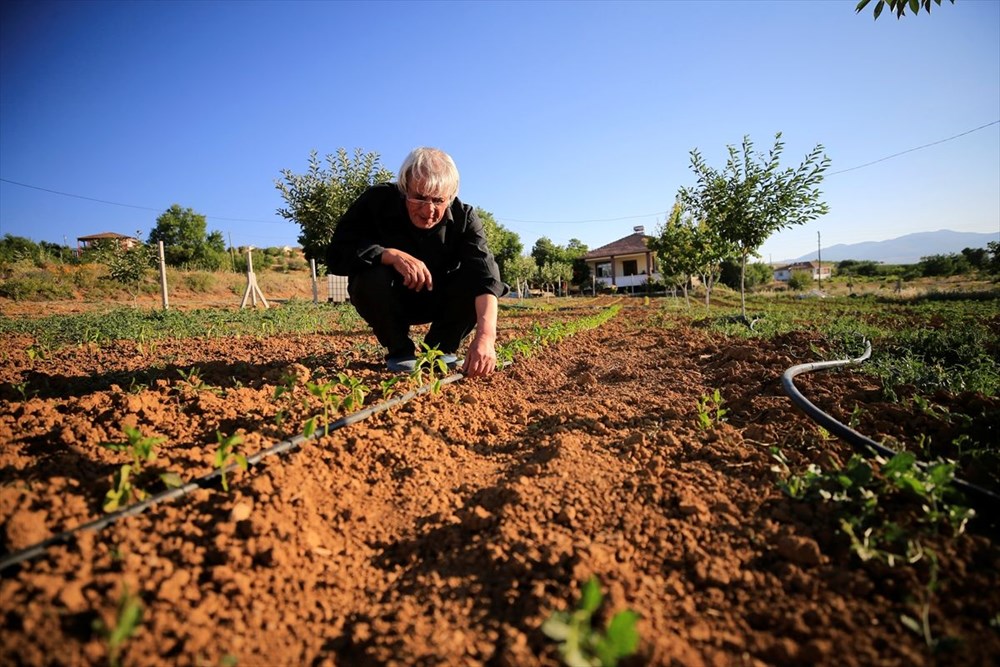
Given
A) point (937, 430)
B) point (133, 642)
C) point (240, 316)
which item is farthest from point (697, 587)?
point (240, 316)

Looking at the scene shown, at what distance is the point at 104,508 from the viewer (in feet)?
3.74

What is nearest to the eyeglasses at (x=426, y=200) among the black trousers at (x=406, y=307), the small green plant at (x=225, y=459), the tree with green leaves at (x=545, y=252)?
the black trousers at (x=406, y=307)

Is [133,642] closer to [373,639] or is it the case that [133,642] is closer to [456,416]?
[373,639]

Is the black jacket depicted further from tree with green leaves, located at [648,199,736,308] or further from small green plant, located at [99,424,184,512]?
tree with green leaves, located at [648,199,736,308]

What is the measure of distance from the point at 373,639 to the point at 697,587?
0.77 meters

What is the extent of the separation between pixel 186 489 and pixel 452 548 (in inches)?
30.8

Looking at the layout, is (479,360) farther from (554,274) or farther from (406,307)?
(554,274)

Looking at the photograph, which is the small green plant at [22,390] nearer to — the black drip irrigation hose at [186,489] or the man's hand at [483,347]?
the black drip irrigation hose at [186,489]

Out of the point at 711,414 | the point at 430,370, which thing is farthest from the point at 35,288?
the point at 711,414

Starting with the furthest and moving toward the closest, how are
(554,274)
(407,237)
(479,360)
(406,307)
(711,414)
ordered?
(554,274), (406,307), (407,237), (479,360), (711,414)

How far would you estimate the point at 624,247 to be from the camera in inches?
1478

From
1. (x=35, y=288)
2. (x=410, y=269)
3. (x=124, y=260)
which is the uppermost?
(x=124, y=260)

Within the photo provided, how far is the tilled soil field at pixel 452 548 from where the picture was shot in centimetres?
88

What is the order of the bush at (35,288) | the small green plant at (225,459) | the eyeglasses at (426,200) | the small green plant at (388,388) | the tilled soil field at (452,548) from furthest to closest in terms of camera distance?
the bush at (35,288)
the eyeglasses at (426,200)
the small green plant at (388,388)
the small green plant at (225,459)
the tilled soil field at (452,548)
